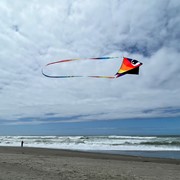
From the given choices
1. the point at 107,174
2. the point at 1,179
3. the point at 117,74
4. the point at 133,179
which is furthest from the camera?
the point at 107,174

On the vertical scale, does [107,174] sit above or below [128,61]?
below

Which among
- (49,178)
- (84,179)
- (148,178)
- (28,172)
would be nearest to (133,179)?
(148,178)

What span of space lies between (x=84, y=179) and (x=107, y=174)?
1.56 metres

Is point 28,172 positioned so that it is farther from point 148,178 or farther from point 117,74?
point 117,74

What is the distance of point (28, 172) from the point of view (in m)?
11.0

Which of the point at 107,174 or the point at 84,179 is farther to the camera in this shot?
the point at 107,174

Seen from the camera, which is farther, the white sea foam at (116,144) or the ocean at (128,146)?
the white sea foam at (116,144)

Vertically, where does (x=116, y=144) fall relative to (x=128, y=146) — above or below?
above

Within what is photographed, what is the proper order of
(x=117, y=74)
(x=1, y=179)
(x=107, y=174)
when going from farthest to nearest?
1. (x=107, y=174)
2. (x=1, y=179)
3. (x=117, y=74)

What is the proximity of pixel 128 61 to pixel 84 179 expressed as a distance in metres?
4.81

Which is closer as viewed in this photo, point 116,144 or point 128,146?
point 128,146

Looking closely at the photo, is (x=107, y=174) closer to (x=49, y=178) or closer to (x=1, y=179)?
(x=49, y=178)

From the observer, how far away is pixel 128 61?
7.97 m

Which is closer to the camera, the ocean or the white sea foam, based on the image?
the ocean
